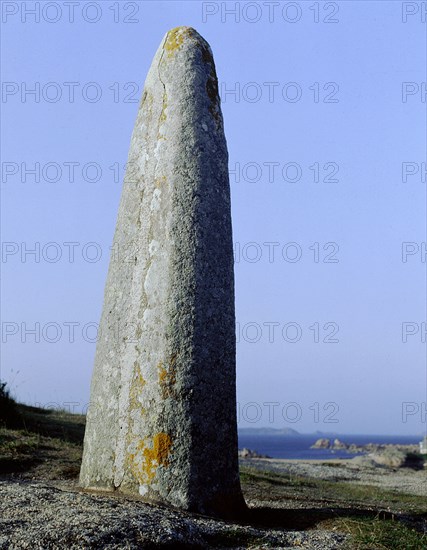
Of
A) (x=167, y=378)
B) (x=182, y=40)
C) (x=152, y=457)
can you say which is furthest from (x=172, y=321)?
(x=182, y=40)

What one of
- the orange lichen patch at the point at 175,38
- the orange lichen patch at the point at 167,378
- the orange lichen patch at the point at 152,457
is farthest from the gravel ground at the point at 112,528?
the orange lichen patch at the point at 175,38

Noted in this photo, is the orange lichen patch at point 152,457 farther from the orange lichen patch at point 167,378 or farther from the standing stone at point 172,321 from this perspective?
the orange lichen patch at point 167,378

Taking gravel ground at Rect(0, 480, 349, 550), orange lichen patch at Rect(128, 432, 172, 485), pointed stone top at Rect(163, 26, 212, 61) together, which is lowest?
gravel ground at Rect(0, 480, 349, 550)

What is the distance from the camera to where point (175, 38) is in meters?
7.48

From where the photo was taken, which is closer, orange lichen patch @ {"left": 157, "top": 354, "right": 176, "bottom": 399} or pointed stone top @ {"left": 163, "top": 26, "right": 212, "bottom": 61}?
orange lichen patch @ {"left": 157, "top": 354, "right": 176, "bottom": 399}

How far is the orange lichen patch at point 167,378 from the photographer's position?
617 centimetres

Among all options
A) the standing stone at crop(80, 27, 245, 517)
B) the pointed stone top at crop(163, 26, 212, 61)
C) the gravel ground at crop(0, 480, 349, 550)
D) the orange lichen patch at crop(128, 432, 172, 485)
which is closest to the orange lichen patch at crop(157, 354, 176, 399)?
the standing stone at crop(80, 27, 245, 517)

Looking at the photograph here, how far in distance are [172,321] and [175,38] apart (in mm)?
3116

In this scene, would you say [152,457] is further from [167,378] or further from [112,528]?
[112,528]

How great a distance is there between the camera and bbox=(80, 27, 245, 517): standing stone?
6137 mm

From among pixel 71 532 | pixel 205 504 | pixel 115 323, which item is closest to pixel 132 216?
pixel 115 323

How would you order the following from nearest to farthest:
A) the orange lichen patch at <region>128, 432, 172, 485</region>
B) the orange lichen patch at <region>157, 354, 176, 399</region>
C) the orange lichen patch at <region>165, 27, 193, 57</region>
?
1. the orange lichen patch at <region>128, 432, 172, 485</region>
2. the orange lichen patch at <region>157, 354, 176, 399</region>
3. the orange lichen patch at <region>165, 27, 193, 57</region>

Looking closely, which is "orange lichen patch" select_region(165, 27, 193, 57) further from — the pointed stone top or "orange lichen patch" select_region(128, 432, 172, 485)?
"orange lichen patch" select_region(128, 432, 172, 485)

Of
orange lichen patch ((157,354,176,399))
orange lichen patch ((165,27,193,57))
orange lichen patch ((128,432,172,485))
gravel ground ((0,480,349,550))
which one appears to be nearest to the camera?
gravel ground ((0,480,349,550))
